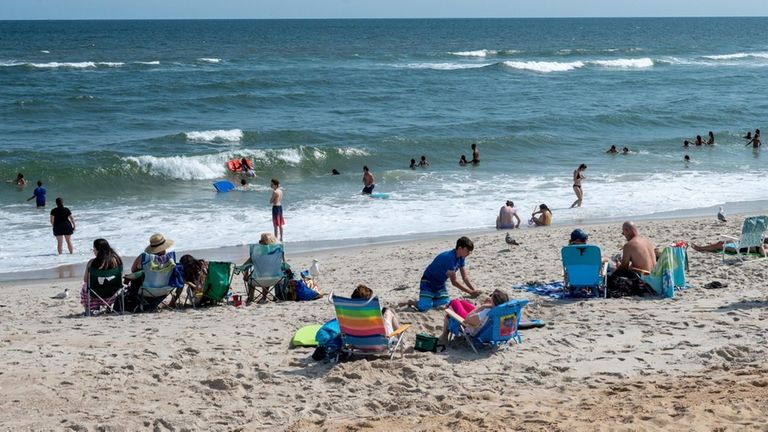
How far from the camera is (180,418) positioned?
7.01 m

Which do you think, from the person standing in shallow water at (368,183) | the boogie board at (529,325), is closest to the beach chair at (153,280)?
the boogie board at (529,325)

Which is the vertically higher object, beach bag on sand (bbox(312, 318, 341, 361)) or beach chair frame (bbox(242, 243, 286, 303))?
beach chair frame (bbox(242, 243, 286, 303))

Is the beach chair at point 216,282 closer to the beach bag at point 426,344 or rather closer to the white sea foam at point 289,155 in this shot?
the beach bag at point 426,344

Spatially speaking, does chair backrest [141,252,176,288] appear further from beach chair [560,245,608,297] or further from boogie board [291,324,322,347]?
beach chair [560,245,608,297]

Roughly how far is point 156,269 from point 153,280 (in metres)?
0.14

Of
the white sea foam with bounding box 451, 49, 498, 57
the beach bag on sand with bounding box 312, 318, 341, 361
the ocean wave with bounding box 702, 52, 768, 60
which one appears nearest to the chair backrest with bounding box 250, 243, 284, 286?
the beach bag on sand with bounding box 312, 318, 341, 361

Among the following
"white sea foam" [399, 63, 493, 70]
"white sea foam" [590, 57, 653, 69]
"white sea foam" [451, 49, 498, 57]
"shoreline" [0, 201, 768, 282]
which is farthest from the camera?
"white sea foam" [451, 49, 498, 57]

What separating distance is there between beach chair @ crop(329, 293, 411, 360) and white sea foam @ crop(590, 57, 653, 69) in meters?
52.6

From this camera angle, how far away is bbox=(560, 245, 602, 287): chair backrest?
10.1m

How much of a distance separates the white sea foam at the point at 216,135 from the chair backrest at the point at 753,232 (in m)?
19.4

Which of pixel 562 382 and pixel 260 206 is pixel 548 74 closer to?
pixel 260 206

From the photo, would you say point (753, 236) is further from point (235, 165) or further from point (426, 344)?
point (235, 165)

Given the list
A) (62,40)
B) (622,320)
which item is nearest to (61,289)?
(622,320)

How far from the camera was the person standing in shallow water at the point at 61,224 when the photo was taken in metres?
15.0
